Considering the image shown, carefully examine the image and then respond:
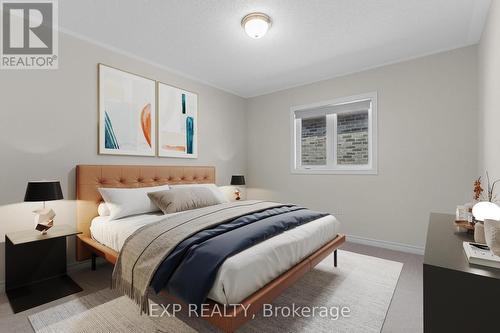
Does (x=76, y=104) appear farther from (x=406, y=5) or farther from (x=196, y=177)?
(x=406, y=5)

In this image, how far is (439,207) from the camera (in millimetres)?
2881

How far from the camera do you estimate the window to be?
345 centimetres

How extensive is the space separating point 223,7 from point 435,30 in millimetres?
2207

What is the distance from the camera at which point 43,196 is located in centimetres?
201

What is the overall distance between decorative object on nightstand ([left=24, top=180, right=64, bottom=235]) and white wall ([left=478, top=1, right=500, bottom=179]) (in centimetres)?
358

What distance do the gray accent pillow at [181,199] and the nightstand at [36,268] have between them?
2.50 ft

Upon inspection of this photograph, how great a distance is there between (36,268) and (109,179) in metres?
1.02

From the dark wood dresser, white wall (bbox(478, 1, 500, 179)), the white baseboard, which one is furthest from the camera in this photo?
the white baseboard

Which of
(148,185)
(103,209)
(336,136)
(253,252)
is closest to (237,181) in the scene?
(148,185)

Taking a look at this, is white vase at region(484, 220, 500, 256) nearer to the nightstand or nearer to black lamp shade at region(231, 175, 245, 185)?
the nightstand

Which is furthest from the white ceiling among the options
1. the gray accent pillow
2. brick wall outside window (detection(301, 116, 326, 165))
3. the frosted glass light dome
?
the frosted glass light dome

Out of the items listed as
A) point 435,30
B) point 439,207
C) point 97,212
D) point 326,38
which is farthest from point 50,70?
point 439,207

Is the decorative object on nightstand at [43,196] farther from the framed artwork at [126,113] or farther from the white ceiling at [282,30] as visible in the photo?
the white ceiling at [282,30]

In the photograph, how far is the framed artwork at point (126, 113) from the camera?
9.09ft
